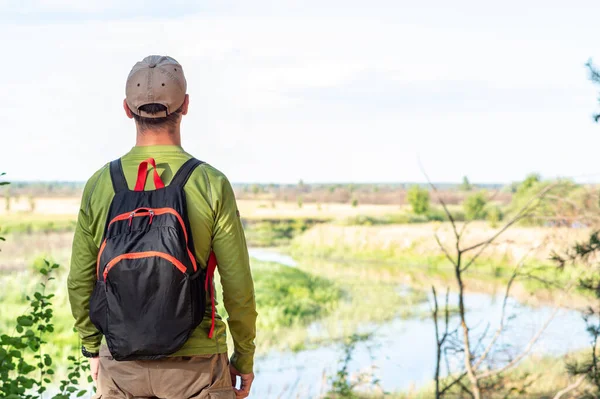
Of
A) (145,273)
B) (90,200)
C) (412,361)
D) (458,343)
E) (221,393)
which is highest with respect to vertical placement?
(90,200)

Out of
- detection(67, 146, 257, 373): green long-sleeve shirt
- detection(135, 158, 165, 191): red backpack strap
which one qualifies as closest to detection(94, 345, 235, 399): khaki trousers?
detection(67, 146, 257, 373): green long-sleeve shirt

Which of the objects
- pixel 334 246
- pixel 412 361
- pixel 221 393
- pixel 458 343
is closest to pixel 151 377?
A: pixel 221 393

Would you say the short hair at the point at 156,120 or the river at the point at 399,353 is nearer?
the short hair at the point at 156,120

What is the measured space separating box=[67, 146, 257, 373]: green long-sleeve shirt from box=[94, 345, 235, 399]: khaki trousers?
3 centimetres

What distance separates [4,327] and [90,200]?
12586 millimetres

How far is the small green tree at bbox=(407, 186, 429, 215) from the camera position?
90.3 ft

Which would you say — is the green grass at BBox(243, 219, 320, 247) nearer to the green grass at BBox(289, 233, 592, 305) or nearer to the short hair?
the green grass at BBox(289, 233, 592, 305)

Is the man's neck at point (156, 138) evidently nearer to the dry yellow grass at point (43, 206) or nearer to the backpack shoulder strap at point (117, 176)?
the backpack shoulder strap at point (117, 176)

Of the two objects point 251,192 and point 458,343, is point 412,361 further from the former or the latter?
point 251,192

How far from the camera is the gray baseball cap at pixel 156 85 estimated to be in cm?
168

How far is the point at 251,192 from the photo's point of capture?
106 feet

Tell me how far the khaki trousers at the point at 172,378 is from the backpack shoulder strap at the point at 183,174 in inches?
15.2

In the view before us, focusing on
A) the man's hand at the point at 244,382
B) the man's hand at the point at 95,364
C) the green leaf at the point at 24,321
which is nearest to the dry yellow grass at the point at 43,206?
the green leaf at the point at 24,321

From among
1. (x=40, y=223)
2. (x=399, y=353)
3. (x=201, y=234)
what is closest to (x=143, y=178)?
(x=201, y=234)
